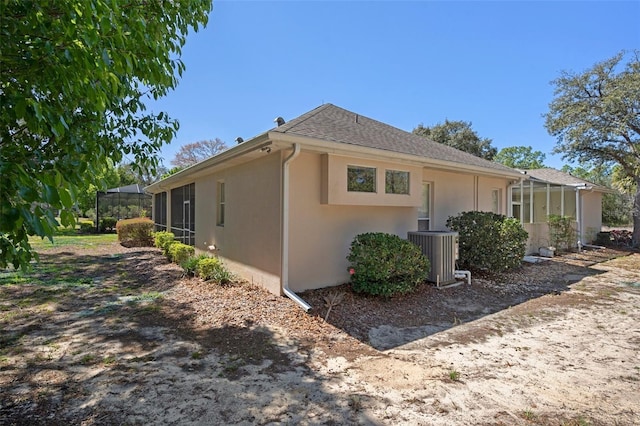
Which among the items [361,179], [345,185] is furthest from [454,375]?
[361,179]

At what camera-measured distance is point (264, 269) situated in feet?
22.2

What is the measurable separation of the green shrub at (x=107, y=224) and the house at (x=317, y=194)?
20.0 m

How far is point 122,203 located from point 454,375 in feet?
94.8

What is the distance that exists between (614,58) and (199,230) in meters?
18.5

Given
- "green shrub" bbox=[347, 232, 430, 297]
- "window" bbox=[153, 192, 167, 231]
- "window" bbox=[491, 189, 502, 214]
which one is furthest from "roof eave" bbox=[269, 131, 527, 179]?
"window" bbox=[153, 192, 167, 231]

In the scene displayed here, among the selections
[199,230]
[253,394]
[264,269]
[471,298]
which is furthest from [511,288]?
[199,230]

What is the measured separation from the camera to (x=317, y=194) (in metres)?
6.55

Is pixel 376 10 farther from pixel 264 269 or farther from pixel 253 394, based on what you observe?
pixel 253 394

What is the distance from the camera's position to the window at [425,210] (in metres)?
8.99

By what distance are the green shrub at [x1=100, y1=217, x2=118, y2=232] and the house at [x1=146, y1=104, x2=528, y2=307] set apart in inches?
789

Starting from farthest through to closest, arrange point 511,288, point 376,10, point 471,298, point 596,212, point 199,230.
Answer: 1. point 596,212
2. point 199,230
3. point 376,10
4. point 511,288
5. point 471,298

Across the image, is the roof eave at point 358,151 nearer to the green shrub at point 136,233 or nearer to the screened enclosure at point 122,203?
the green shrub at point 136,233

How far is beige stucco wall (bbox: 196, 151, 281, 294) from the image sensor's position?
6.38m

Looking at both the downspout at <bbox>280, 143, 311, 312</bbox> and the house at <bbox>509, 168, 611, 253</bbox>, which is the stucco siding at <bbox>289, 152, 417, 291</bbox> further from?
the house at <bbox>509, 168, 611, 253</bbox>
